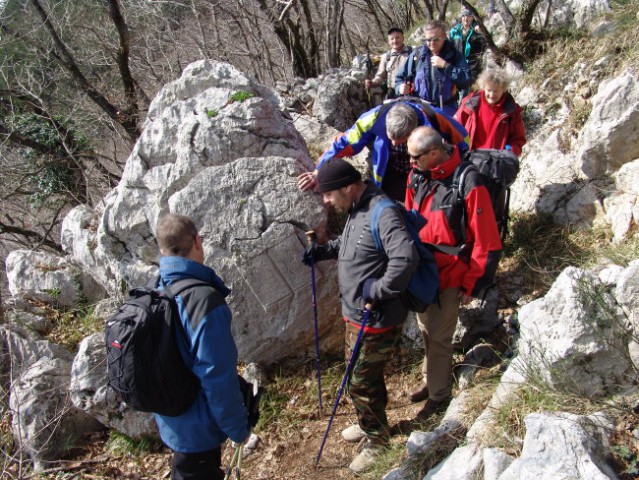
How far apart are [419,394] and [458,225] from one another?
1600 mm

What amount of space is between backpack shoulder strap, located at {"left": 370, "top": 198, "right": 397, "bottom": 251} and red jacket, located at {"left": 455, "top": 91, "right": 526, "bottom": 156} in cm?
210

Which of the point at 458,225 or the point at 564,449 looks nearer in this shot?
the point at 564,449

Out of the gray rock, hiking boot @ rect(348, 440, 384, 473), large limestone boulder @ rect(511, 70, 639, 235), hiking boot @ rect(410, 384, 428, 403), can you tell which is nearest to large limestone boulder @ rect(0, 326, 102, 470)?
the gray rock

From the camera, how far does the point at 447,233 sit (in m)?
3.71

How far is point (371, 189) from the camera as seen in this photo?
3.55 metres

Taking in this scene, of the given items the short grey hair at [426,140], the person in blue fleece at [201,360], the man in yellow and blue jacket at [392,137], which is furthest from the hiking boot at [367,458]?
the short grey hair at [426,140]

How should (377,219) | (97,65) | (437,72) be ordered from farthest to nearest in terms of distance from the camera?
(97,65) → (437,72) → (377,219)

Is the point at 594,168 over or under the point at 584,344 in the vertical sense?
over

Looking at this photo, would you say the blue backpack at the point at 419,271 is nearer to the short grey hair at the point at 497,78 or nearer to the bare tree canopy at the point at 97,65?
the short grey hair at the point at 497,78

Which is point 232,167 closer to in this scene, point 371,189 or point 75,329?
point 371,189

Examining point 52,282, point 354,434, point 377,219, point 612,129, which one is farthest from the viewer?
point 52,282

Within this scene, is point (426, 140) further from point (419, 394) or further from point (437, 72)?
point (437, 72)

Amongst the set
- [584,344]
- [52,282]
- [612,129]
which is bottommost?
[584,344]

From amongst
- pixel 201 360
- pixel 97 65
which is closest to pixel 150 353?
pixel 201 360
